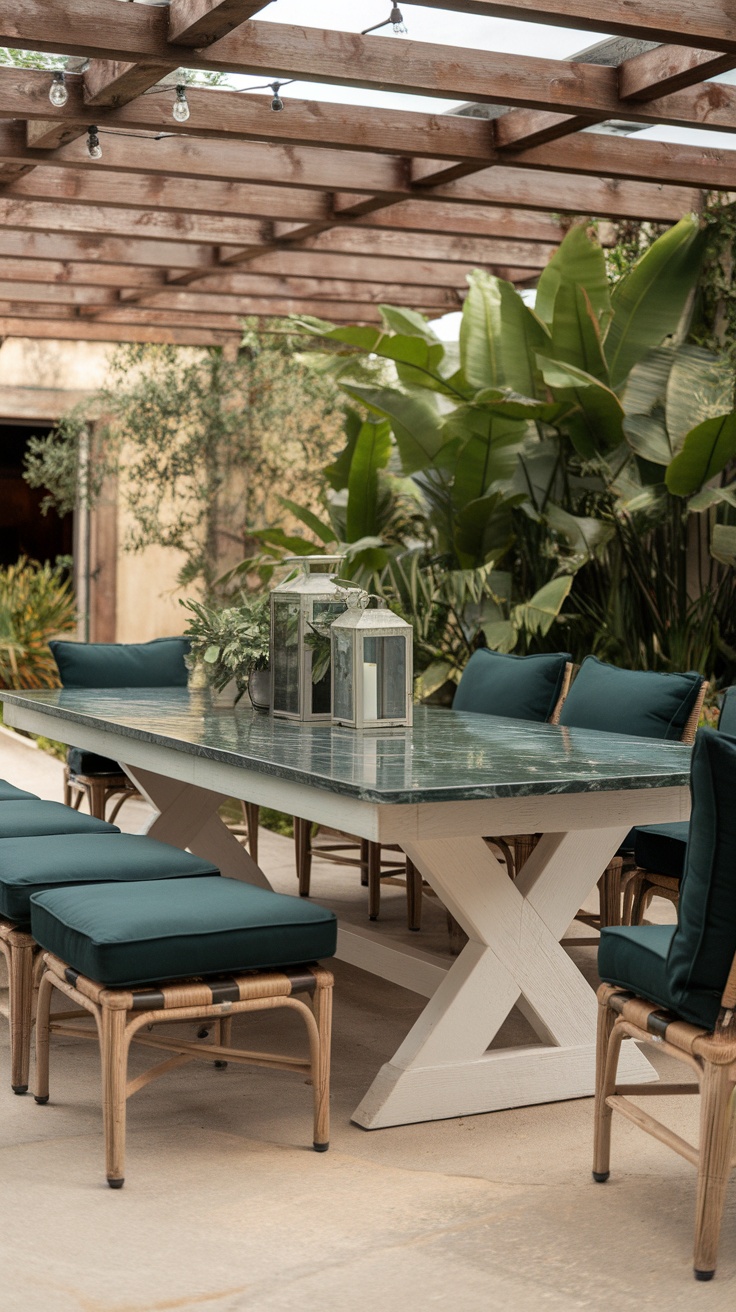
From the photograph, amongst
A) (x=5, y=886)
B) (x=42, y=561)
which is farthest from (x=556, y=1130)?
(x=42, y=561)

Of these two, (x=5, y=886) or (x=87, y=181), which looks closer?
(x=5, y=886)

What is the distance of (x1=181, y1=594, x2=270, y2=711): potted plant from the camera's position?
14.0ft

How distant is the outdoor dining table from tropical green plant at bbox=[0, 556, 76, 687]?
6414 millimetres

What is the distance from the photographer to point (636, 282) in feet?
20.9

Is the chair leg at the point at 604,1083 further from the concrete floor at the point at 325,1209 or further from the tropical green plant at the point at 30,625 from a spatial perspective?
the tropical green plant at the point at 30,625

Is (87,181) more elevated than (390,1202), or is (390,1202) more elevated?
(87,181)

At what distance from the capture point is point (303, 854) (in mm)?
5242

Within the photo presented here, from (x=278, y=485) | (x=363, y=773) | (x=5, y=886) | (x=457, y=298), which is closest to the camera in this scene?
(x=363, y=773)

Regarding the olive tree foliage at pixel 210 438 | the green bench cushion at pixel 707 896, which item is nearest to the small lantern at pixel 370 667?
the green bench cushion at pixel 707 896

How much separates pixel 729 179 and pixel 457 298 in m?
3.45

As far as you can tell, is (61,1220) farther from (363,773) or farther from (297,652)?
(297,652)

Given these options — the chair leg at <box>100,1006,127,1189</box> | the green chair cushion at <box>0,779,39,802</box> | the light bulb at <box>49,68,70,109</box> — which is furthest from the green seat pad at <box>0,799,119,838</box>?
the light bulb at <box>49,68,70,109</box>

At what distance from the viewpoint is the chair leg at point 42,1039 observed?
10.1 ft

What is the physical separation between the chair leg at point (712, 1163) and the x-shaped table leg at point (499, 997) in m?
0.78
